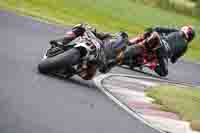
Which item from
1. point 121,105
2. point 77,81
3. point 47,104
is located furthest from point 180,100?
point 47,104

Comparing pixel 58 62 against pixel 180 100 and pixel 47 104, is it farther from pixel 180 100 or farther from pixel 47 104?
pixel 47 104

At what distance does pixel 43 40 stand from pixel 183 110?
7.80m

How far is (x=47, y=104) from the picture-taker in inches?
438

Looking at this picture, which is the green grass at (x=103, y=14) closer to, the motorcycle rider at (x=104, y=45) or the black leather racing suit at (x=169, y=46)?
the black leather racing suit at (x=169, y=46)

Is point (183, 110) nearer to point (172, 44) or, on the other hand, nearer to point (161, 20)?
point (172, 44)

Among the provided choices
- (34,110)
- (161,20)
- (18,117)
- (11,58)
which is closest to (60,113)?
(34,110)

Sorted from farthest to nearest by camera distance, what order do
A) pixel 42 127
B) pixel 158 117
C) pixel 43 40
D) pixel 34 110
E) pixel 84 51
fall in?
1. pixel 43 40
2. pixel 84 51
3. pixel 158 117
4. pixel 34 110
5. pixel 42 127

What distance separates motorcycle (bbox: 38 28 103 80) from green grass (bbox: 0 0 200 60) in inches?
543

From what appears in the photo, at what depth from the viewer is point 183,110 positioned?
13547 millimetres

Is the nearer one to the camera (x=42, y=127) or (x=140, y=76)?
(x=42, y=127)

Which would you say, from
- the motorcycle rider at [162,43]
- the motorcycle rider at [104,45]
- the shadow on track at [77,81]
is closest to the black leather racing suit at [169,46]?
the motorcycle rider at [162,43]

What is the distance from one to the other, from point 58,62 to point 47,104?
272cm

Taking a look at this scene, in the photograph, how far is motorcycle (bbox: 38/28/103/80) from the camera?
45.4 ft

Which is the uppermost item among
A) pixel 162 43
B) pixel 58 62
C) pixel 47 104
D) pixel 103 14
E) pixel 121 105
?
pixel 58 62
